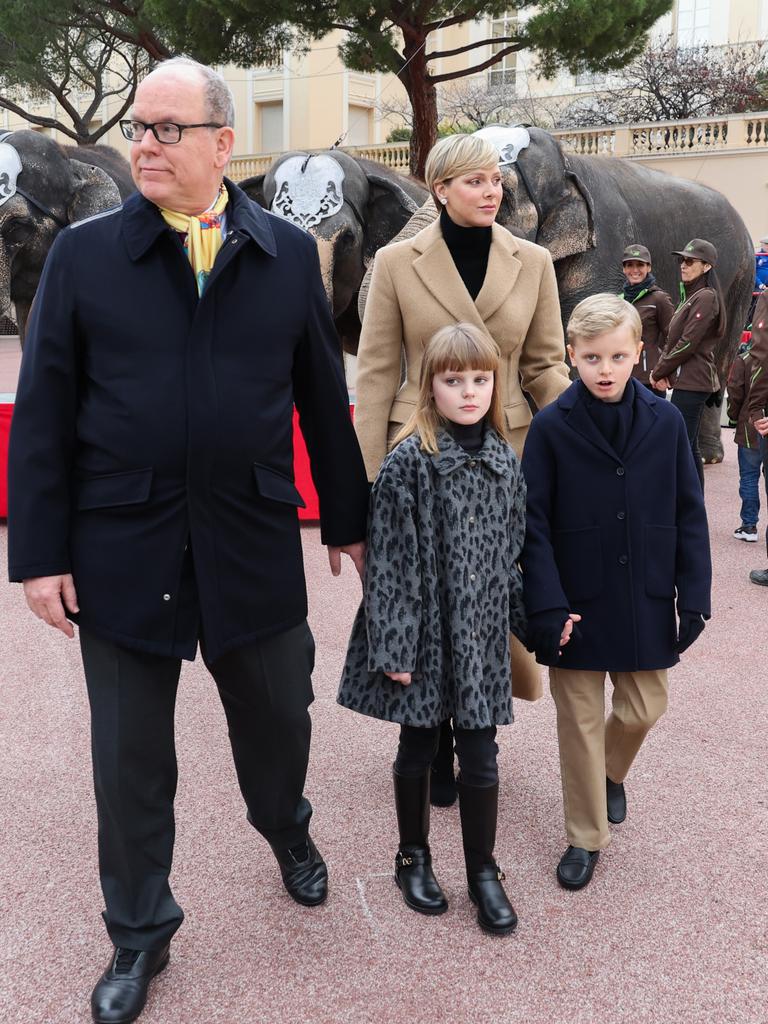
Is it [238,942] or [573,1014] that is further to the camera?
[238,942]

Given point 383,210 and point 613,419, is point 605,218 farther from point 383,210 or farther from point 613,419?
point 613,419

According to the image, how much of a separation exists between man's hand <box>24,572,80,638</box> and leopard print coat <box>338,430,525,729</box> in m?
0.73

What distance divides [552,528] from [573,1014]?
123 centimetres

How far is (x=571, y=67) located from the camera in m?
18.5

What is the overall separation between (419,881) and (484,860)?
193 millimetres

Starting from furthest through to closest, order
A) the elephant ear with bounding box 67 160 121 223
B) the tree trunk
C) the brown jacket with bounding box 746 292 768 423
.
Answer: the tree trunk < the elephant ear with bounding box 67 160 121 223 < the brown jacket with bounding box 746 292 768 423

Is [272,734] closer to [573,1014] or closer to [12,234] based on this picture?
[573,1014]

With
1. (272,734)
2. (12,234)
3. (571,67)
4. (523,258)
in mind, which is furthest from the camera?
(571,67)

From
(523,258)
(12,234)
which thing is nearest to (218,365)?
(523,258)

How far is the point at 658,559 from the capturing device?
9.86 feet

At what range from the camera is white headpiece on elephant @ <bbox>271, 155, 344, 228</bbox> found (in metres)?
8.53

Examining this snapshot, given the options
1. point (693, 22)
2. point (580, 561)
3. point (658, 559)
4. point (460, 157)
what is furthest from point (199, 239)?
point (693, 22)

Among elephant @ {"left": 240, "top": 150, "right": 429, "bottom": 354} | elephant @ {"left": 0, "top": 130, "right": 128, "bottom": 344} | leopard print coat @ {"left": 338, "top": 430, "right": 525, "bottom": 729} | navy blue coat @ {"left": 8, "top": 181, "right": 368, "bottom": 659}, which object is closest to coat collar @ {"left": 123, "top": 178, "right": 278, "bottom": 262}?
navy blue coat @ {"left": 8, "top": 181, "right": 368, "bottom": 659}

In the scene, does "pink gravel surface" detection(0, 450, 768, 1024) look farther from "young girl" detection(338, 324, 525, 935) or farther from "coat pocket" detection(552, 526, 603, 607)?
"coat pocket" detection(552, 526, 603, 607)
